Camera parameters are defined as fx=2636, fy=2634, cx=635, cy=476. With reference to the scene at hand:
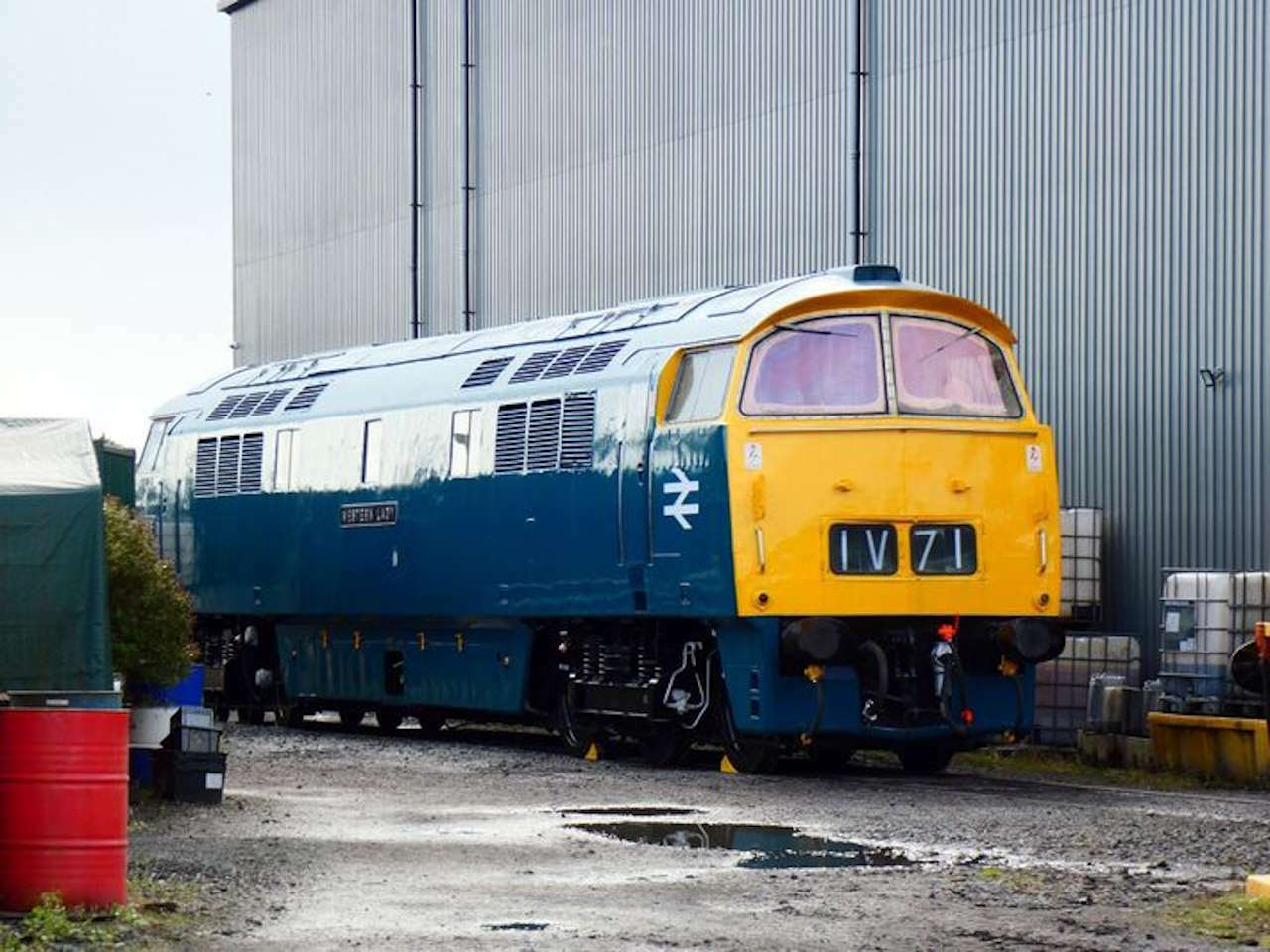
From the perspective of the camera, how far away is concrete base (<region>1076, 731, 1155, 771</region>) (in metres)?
21.8

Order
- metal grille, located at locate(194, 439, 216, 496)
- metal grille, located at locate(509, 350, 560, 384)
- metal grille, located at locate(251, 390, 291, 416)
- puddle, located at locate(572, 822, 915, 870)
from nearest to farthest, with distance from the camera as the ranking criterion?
puddle, located at locate(572, 822, 915, 870)
metal grille, located at locate(509, 350, 560, 384)
metal grille, located at locate(251, 390, 291, 416)
metal grille, located at locate(194, 439, 216, 496)

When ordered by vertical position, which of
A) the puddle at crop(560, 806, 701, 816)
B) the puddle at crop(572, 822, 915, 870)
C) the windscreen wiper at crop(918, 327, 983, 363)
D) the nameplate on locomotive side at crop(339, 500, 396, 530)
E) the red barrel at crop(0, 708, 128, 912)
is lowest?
the puddle at crop(572, 822, 915, 870)

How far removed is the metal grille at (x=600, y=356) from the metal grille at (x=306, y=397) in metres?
5.93

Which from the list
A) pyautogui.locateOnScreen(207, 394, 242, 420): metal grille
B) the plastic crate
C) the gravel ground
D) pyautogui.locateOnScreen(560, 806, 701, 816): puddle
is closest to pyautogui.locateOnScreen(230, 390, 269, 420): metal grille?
pyautogui.locateOnScreen(207, 394, 242, 420): metal grille

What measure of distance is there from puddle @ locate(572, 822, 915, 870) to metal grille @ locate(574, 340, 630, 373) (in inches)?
263

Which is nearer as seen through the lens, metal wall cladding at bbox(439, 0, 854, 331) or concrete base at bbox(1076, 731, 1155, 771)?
concrete base at bbox(1076, 731, 1155, 771)

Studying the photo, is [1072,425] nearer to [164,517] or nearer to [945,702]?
[945,702]

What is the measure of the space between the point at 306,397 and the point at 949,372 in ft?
30.6

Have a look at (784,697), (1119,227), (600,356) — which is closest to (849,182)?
(1119,227)

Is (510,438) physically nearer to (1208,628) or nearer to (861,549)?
(861,549)

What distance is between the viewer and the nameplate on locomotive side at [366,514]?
25.3m

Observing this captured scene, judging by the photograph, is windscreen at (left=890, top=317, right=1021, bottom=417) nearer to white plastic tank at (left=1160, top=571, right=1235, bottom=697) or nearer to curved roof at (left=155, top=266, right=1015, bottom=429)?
curved roof at (left=155, top=266, right=1015, bottom=429)

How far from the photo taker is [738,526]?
19.5m

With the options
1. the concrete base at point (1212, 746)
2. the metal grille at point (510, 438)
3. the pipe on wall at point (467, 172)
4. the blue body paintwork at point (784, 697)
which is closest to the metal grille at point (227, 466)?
the metal grille at point (510, 438)
